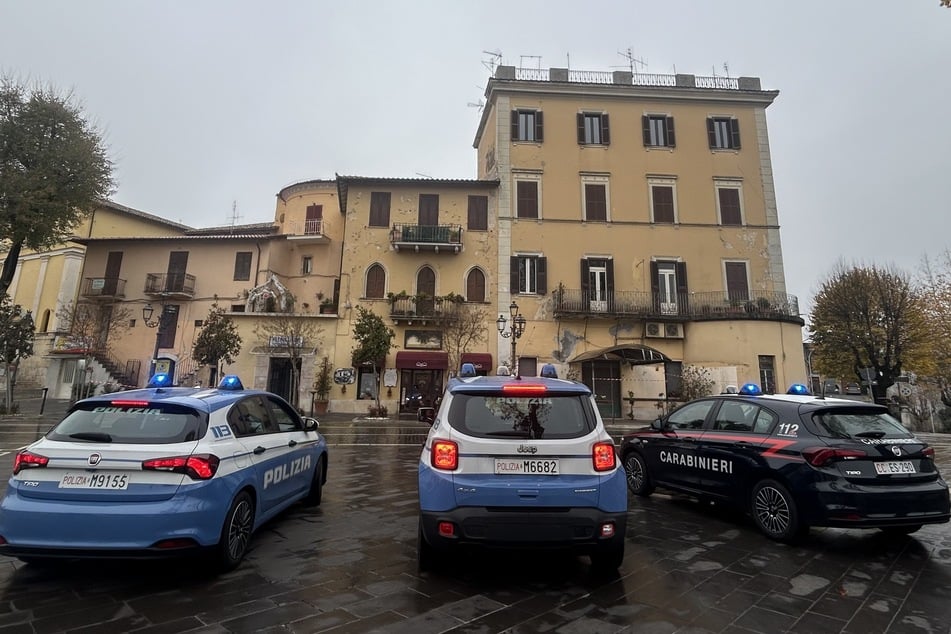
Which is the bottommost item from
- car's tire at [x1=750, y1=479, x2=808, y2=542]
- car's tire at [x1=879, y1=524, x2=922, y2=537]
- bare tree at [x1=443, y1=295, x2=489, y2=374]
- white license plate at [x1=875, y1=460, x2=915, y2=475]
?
car's tire at [x1=879, y1=524, x2=922, y2=537]

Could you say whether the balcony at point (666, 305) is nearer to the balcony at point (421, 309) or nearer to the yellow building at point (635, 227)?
the yellow building at point (635, 227)

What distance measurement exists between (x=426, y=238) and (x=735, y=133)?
19060mm

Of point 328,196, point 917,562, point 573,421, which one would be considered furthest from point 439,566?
point 328,196

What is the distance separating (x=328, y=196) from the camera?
31328mm

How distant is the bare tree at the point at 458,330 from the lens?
2508cm

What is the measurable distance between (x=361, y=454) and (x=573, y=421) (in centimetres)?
833

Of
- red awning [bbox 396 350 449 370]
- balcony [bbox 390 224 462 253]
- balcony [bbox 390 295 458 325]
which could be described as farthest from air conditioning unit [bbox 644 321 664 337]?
balcony [bbox 390 224 462 253]

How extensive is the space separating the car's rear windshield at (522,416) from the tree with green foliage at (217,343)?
73.3 ft

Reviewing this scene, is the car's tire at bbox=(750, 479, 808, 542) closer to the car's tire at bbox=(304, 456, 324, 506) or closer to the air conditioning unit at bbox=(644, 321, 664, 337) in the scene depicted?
the car's tire at bbox=(304, 456, 324, 506)

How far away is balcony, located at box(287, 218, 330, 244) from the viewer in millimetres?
29297

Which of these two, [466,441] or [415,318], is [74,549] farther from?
[415,318]

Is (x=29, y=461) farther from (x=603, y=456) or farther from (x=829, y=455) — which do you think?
(x=829, y=455)

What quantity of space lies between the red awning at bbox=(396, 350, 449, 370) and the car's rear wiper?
68.9 ft

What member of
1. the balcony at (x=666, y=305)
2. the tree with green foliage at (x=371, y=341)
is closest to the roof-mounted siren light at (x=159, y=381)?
the tree with green foliage at (x=371, y=341)
